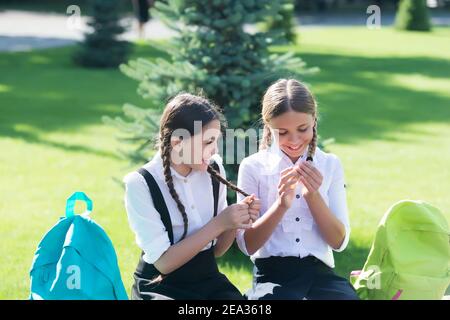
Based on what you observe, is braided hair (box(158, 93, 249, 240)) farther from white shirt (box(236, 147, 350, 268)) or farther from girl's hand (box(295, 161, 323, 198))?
girl's hand (box(295, 161, 323, 198))

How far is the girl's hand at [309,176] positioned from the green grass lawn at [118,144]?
5.61ft

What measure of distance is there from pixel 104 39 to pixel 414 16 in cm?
991

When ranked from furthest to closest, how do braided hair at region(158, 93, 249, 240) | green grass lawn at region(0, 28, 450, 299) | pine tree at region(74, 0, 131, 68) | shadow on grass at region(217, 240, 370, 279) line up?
pine tree at region(74, 0, 131, 68), green grass lawn at region(0, 28, 450, 299), shadow on grass at region(217, 240, 370, 279), braided hair at region(158, 93, 249, 240)

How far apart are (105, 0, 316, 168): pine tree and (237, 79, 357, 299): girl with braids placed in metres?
1.75

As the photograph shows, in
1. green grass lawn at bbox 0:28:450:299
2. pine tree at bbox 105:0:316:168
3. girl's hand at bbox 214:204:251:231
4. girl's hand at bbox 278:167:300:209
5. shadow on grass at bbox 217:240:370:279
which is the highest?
pine tree at bbox 105:0:316:168

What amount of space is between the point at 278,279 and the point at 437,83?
11.6 metres

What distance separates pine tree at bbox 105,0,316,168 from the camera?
552cm

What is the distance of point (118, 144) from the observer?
9898mm

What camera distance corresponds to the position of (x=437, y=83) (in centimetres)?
1443

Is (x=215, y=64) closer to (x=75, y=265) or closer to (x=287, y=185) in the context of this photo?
(x=287, y=185)

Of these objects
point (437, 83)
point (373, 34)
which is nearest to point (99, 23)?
point (437, 83)

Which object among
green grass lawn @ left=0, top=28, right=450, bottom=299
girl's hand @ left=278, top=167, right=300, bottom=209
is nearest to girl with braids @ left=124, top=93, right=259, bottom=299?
girl's hand @ left=278, top=167, right=300, bottom=209

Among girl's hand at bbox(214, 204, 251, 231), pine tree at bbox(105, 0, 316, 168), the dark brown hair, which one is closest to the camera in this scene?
girl's hand at bbox(214, 204, 251, 231)
